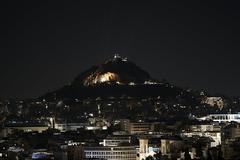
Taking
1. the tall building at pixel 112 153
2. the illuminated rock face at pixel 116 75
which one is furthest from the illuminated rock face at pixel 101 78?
the tall building at pixel 112 153

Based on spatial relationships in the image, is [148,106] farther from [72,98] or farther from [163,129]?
[163,129]

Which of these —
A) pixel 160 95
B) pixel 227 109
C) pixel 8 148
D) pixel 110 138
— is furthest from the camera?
pixel 160 95

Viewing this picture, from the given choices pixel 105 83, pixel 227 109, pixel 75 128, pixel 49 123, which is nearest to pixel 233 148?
pixel 75 128

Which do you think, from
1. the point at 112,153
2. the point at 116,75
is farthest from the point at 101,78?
the point at 112,153

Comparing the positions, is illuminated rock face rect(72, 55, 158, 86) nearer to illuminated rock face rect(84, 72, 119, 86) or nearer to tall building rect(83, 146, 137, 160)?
illuminated rock face rect(84, 72, 119, 86)

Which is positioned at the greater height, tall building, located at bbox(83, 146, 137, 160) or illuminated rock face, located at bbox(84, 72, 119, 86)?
illuminated rock face, located at bbox(84, 72, 119, 86)

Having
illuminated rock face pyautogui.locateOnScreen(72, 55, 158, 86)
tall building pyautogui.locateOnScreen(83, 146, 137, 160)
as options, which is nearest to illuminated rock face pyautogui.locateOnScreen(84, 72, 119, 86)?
illuminated rock face pyautogui.locateOnScreen(72, 55, 158, 86)

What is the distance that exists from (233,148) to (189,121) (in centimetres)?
2779

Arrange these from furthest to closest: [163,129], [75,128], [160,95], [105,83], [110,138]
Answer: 1. [105,83]
2. [160,95]
3. [75,128]
4. [163,129]
5. [110,138]

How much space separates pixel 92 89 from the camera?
128 meters

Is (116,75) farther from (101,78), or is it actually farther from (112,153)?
(112,153)

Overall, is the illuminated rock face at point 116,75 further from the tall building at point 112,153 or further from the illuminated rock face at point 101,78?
the tall building at point 112,153

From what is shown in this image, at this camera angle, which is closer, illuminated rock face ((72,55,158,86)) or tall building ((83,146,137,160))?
tall building ((83,146,137,160))

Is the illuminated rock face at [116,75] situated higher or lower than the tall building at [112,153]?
higher
